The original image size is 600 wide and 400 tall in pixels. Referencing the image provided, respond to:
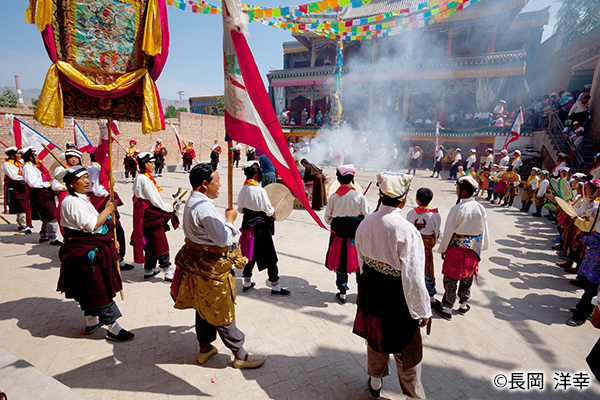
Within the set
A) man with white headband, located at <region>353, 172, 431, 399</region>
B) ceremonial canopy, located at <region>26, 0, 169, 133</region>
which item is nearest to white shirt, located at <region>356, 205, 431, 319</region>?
man with white headband, located at <region>353, 172, 431, 399</region>

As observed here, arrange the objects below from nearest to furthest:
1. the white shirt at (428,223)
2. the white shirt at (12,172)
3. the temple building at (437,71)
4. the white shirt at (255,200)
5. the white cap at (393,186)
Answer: the white cap at (393,186) < the white shirt at (428,223) < the white shirt at (255,200) < the white shirt at (12,172) < the temple building at (437,71)

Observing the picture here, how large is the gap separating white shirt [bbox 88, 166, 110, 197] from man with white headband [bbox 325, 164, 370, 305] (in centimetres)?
365

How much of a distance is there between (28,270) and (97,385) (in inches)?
139

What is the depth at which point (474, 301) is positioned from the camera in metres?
4.33

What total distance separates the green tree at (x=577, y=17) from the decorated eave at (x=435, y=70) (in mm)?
9301

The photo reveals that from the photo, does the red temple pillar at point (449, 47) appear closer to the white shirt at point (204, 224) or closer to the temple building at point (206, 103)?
the white shirt at point (204, 224)

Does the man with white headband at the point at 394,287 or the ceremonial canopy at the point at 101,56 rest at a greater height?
the ceremonial canopy at the point at 101,56

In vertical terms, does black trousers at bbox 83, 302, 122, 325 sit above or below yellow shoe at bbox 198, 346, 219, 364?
above

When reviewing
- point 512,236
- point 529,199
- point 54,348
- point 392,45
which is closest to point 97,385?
point 54,348

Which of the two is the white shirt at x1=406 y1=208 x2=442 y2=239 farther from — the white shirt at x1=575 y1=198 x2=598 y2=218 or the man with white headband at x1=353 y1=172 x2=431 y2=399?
the white shirt at x1=575 y1=198 x2=598 y2=218

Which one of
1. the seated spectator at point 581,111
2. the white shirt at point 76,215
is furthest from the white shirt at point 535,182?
the white shirt at point 76,215

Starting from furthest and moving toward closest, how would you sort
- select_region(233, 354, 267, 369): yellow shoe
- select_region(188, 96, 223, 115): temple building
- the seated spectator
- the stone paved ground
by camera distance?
select_region(188, 96, 223, 115): temple building → the seated spectator → select_region(233, 354, 267, 369): yellow shoe → the stone paved ground

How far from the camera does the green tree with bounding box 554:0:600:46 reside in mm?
21844

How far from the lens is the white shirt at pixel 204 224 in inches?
94.6
